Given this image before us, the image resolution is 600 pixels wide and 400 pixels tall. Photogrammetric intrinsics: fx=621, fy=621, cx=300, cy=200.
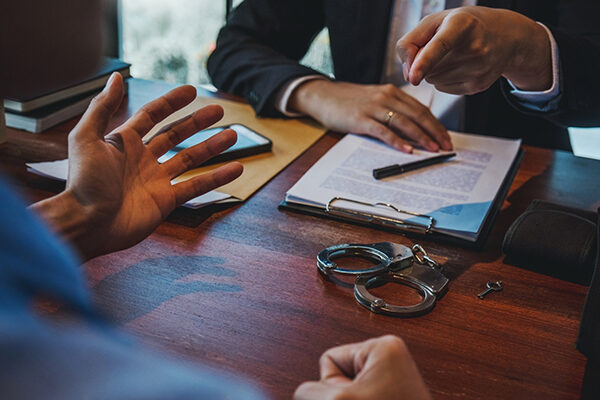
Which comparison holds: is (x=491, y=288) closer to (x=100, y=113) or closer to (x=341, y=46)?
(x=100, y=113)

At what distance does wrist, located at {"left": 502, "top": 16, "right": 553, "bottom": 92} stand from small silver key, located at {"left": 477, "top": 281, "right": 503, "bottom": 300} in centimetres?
50

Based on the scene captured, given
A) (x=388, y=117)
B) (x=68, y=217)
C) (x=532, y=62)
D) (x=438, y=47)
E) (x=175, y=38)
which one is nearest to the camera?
(x=68, y=217)

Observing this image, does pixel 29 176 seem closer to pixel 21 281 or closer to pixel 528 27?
pixel 21 281

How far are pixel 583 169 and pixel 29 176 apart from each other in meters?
1.02

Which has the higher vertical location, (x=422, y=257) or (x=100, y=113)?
(x=100, y=113)

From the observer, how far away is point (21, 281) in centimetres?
43

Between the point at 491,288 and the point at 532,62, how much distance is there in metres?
0.56

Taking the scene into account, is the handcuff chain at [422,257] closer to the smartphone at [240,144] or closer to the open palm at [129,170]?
the open palm at [129,170]

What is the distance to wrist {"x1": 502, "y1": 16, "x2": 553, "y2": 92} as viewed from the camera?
113 centimetres

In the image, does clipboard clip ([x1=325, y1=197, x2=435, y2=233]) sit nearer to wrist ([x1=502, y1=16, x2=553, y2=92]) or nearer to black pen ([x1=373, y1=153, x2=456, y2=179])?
black pen ([x1=373, y1=153, x2=456, y2=179])

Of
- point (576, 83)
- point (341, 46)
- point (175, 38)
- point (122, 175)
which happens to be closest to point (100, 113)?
point (122, 175)

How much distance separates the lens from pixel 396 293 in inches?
31.1

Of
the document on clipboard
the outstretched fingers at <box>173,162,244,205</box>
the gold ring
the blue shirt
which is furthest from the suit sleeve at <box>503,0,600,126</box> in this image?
the blue shirt

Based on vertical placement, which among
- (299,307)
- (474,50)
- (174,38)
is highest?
(474,50)
